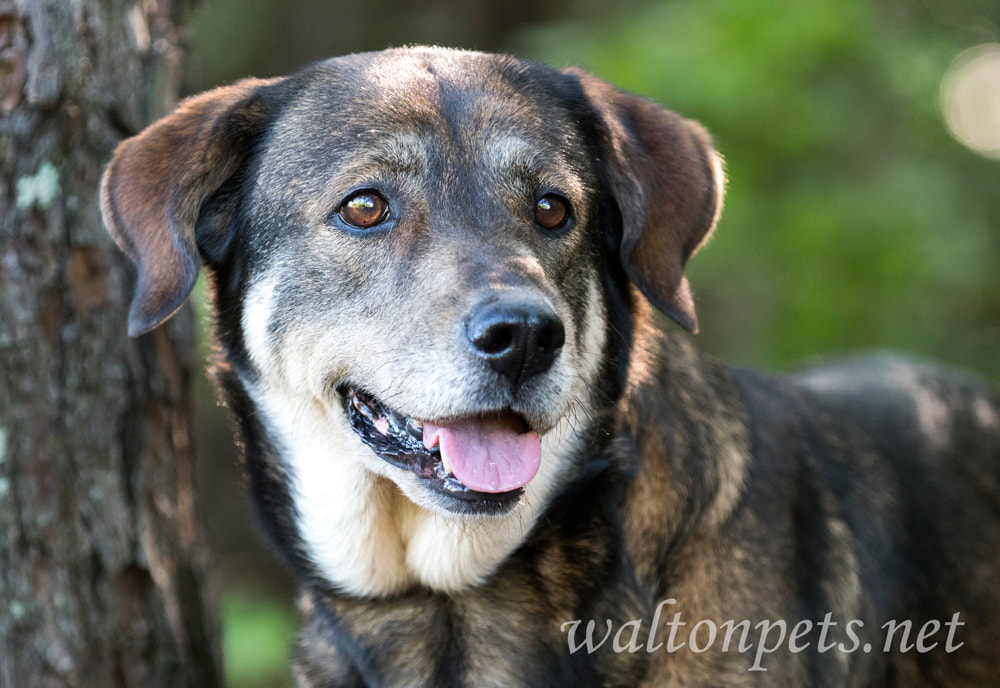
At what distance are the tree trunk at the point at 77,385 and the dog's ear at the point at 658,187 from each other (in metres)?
1.61

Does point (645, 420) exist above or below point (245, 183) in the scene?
A: below

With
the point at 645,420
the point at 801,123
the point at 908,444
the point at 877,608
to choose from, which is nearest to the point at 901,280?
the point at 801,123

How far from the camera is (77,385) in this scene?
3350mm

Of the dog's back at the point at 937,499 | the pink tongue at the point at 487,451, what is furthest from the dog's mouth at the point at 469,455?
the dog's back at the point at 937,499

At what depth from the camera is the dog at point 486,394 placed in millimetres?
2744

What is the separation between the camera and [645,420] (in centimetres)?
299

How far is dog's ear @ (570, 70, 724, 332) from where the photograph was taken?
3072 millimetres

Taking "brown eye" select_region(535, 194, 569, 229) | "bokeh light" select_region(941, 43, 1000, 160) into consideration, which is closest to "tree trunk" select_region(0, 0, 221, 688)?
"brown eye" select_region(535, 194, 569, 229)

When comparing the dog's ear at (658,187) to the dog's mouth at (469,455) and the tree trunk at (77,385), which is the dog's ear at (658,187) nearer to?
the dog's mouth at (469,455)

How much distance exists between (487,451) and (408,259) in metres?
Result: 0.56

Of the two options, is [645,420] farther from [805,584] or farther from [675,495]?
[805,584]

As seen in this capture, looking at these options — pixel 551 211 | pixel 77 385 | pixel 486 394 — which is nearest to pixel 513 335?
pixel 486 394

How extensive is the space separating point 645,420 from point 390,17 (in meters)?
7.91

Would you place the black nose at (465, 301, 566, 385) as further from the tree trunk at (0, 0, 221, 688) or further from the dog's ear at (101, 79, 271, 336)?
the tree trunk at (0, 0, 221, 688)
